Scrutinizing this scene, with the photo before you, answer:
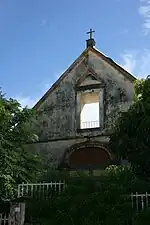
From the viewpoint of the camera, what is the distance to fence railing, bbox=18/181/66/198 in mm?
10070

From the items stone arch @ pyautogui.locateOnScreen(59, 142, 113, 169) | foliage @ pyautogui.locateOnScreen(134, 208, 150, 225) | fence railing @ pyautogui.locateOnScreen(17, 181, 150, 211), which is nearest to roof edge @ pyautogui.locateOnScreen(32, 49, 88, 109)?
stone arch @ pyautogui.locateOnScreen(59, 142, 113, 169)

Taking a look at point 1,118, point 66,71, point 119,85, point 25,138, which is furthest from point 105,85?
point 1,118

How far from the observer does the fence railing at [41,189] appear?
10070mm

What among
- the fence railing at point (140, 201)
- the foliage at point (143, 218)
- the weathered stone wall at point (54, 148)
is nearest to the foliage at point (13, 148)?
the weathered stone wall at point (54, 148)

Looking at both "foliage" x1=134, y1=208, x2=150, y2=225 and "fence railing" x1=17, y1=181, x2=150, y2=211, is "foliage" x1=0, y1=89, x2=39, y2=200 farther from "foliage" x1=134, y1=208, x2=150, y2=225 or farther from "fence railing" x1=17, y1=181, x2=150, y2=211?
"foliage" x1=134, y1=208, x2=150, y2=225

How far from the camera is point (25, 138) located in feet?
53.3

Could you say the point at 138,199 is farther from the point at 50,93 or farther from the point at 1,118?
the point at 50,93

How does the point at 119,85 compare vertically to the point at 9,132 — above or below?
above

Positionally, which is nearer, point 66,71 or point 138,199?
point 138,199

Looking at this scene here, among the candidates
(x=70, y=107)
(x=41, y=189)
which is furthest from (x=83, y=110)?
(x=41, y=189)

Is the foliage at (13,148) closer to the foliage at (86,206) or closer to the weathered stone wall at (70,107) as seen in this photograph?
the weathered stone wall at (70,107)

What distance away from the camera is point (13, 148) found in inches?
582

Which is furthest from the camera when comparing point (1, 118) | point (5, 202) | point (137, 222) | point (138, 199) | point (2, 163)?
point (1, 118)

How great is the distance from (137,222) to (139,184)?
193 cm
